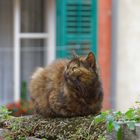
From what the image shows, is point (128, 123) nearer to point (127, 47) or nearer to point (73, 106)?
point (73, 106)

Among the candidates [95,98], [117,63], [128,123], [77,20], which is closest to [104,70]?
[117,63]

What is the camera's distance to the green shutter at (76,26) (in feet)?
30.4

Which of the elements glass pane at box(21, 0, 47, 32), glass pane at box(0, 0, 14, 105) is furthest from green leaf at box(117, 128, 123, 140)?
glass pane at box(21, 0, 47, 32)

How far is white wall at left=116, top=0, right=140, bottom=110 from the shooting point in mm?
9180

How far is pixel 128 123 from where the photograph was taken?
2.87m

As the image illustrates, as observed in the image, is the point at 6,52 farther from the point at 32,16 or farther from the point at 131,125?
the point at 131,125

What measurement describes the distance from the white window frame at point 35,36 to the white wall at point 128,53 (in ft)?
3.08

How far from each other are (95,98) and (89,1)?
5.65 metres

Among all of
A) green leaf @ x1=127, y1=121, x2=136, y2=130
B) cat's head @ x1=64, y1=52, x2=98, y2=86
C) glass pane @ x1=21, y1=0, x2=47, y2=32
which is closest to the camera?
green leaf @ x1=127, y1=121, x2=136, y2=130

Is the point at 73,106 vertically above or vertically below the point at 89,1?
below

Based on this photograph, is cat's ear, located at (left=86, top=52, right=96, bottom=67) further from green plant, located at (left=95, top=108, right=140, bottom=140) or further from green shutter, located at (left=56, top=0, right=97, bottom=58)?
green shutter, located at (left=56, top=0, right=97, bottom=58)

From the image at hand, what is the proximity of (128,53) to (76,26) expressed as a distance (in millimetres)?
837

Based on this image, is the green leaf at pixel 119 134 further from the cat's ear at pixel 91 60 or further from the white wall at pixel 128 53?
the white wall at pixel 128 53

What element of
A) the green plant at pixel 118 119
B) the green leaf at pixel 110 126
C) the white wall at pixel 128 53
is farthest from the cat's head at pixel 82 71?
the white wall at pixel 128 53
